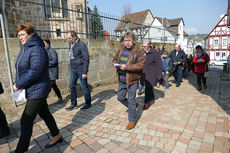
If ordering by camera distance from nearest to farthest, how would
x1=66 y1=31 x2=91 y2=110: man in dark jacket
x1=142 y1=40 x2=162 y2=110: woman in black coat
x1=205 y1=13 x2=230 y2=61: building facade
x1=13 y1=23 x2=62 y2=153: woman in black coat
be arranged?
x1=13 y1=23 x2=62 y2=153: woman in black coat
x1=66 y1=31 x2=91 y2=110: man in dark jacket
x1=142 y1=40 x2=162 y2=110: woman in black coat
x1=205 y1=13 x2=230 y2=61: building facade

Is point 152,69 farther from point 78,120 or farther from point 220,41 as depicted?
point 220,41

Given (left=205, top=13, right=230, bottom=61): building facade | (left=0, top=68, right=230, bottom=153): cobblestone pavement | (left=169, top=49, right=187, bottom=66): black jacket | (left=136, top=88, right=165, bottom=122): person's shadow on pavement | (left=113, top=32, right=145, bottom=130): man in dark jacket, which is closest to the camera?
(left=0, top=68, right=230, bottom=153): cobblestone pavement

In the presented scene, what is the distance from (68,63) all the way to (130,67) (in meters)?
3.36

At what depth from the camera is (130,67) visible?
10.1 ft

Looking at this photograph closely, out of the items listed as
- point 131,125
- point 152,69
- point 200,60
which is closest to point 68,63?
point 152,69

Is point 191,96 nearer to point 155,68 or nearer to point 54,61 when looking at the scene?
point 155,68

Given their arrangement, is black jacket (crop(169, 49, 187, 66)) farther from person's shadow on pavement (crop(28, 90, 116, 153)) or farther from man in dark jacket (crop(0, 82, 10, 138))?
man in dark jacket (crop(0, 82, 10, 138))

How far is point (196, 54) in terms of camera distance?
6387 millimetres

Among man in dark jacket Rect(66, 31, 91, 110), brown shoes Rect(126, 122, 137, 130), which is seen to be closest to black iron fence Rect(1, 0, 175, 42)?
man in dark jacket Rect(66, 31, 91, 110)

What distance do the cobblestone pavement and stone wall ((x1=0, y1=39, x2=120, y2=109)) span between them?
0.88m

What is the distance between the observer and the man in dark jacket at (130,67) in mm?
3201

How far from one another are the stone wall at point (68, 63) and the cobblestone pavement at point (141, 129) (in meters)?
0.88

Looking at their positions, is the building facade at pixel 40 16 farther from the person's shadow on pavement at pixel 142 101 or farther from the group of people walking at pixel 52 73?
the person's shadow on pavement at pixel 142 101

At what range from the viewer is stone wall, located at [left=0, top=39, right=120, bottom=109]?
4535mm
